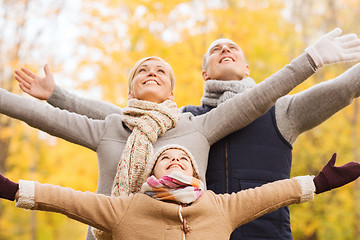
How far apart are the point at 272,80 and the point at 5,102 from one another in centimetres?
154

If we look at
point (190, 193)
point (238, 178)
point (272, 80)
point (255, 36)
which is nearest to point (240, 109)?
point (272, 80)

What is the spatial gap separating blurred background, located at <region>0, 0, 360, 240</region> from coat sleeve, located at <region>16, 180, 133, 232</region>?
13.9 ft

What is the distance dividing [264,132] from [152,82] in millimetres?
762

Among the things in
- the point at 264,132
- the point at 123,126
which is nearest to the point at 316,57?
the point at 264,132

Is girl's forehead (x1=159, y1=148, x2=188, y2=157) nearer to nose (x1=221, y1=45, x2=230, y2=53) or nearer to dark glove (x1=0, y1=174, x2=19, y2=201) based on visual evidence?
dark glove (x1=0, y1=174, x2=19, y2=201)

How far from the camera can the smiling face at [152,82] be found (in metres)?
2.81

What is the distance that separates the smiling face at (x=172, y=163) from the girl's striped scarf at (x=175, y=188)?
82 millimetres

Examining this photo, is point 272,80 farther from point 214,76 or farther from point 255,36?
point 255,36

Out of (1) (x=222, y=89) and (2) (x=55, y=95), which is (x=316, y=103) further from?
(2) (x=55, y=95)

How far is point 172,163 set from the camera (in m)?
2.33

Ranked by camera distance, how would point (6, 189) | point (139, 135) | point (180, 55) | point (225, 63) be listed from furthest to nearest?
point (180, 55)
point (225, 63)
point (139, 135)
point (6, 189)

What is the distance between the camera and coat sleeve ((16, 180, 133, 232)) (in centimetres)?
211

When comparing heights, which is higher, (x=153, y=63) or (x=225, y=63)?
(x=225, y=63)

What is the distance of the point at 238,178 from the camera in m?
2.76
